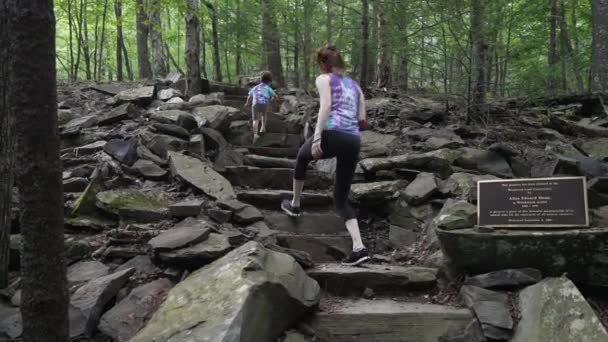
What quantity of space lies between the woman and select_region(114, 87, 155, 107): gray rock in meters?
7.55

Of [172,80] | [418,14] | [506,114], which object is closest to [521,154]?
[506,114]

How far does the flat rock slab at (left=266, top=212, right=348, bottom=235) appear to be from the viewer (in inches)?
260

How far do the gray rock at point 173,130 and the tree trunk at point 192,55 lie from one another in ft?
15.3

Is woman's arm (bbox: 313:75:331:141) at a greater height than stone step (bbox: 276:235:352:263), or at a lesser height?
greater

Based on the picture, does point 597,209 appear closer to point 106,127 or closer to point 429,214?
point 429,214

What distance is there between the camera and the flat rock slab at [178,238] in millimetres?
4764

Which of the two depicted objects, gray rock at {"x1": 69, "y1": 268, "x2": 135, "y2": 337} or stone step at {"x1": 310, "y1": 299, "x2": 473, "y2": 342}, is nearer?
gray rock at {"x1": 69, "y1": 268, "x2": 135, "y2": 337}

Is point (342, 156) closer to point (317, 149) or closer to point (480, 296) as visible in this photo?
point (317, 149)

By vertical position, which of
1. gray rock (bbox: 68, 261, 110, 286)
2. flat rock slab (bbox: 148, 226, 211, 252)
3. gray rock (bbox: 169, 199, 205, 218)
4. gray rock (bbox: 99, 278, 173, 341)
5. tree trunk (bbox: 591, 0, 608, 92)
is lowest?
gray rock (bbox: 99, 278, 173, 341)

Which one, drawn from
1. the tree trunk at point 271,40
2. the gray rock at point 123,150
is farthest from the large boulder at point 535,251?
the tree trunk at point 271,40

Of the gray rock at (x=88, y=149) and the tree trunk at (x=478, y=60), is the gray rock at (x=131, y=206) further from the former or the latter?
the tree trunk at (x=478, y=60)

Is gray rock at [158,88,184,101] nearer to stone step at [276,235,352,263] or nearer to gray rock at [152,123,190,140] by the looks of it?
gray rock at [152,123,190,140]

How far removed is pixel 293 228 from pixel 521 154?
4292mm

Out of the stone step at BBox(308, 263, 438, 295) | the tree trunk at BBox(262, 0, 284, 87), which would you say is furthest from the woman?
the tree trunk at BBox(262, 0, 284, 87)
